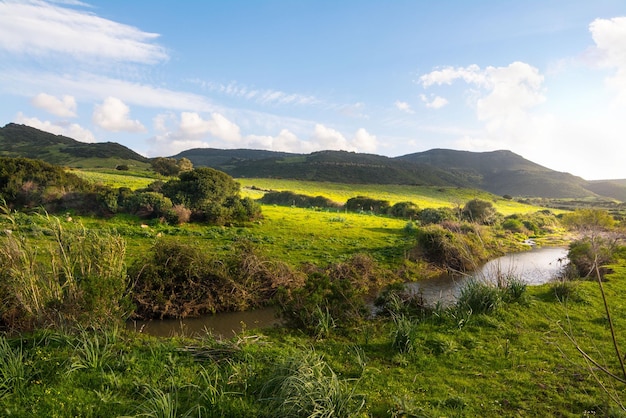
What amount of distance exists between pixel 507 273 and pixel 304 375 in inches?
738

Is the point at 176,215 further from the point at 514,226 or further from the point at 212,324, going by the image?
the point at 514,226

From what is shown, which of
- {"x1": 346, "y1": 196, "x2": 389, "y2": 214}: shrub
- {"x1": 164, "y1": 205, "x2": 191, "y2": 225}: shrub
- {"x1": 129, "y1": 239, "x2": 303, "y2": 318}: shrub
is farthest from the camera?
{"x1": 346, "y1": 196, "x2": 389, "y2": 214}: shrub

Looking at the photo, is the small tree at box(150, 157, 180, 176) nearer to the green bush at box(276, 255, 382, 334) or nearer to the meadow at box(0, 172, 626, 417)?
the green bush at box(276, 255, 382, 334)

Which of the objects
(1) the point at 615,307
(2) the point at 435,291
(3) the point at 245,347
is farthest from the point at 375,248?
(3) the point at 245,347

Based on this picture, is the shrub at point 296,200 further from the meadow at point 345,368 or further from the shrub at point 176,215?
the meadow at point 345,368

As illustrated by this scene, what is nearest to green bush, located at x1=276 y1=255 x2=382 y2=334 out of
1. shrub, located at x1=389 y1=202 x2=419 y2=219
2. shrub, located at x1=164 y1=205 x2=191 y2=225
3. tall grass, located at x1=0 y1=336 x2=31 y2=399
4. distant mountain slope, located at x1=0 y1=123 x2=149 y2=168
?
tall grass, located at x1=0 y1=336 x2=31 y2=399

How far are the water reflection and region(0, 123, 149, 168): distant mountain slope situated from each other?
305 feet

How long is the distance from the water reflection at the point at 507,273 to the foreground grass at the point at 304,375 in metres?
4.38

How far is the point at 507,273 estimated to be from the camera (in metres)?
21.5

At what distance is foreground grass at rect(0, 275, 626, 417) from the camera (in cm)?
675

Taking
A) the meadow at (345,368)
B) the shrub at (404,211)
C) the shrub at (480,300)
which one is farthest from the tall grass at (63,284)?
the shrub at (404,211)

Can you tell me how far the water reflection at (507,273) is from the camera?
57.9ft

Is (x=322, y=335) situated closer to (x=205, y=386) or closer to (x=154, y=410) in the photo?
(x=205, y=386)

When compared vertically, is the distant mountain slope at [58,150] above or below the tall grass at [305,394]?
above
